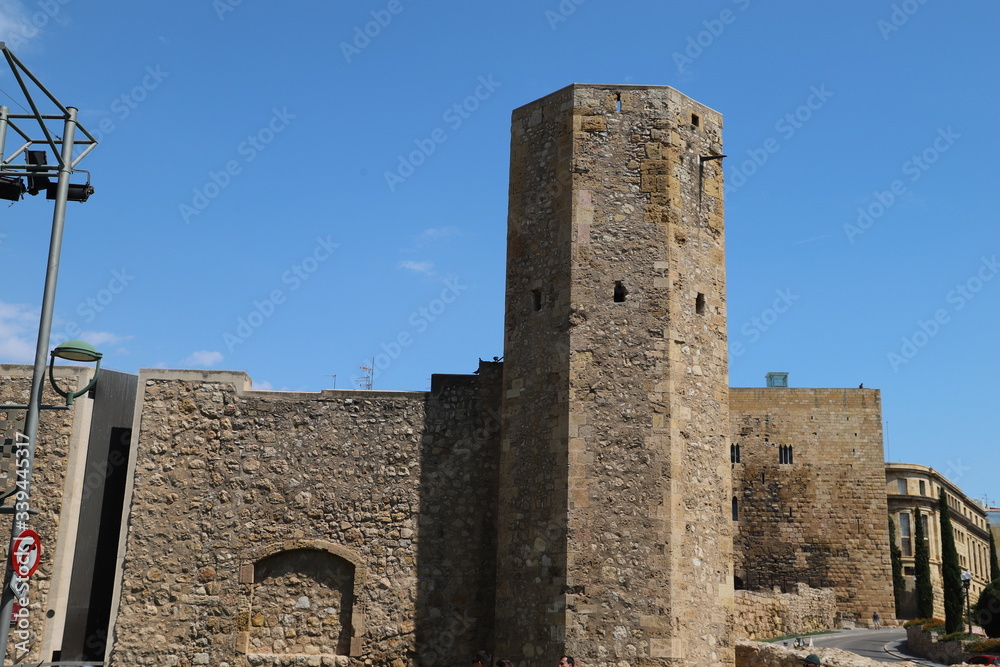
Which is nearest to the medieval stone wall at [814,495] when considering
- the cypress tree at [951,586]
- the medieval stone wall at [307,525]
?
the cypress tree at [951,586]

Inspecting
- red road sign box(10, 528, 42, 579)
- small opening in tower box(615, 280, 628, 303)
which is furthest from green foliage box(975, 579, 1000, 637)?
red road sign box(10, 528, 42, 579)

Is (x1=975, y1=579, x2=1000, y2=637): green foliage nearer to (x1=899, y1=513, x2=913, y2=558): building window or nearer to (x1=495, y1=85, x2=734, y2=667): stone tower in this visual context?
(x1=495, y1=85, x2=734, y2=667): stone tower

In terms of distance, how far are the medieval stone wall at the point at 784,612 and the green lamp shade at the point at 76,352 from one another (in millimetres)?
16942

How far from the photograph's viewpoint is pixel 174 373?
50.6ft

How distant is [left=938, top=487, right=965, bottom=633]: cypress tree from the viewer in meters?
29.9

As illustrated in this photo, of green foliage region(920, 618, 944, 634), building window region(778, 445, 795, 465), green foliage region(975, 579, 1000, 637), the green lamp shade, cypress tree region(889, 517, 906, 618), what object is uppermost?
building window region(778, 445, 795, 465)

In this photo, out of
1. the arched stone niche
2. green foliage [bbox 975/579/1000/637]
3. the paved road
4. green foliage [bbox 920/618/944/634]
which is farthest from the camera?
green foliage [bbox 920/618/944/634]

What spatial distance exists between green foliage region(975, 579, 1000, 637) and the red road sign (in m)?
23.1

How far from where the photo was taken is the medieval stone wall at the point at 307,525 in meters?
14.5

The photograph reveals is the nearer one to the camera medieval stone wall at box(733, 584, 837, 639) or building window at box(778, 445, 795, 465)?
medieval stone wall at box(733, 584, 837, 639)

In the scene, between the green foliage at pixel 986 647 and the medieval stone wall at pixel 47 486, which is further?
the green foliage at pixel 986 647

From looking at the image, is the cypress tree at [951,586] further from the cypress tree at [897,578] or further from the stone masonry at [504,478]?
the stone masonry at [504,478]

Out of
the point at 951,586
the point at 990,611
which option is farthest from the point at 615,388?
the point at 951,586

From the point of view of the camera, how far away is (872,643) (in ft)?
85.5
